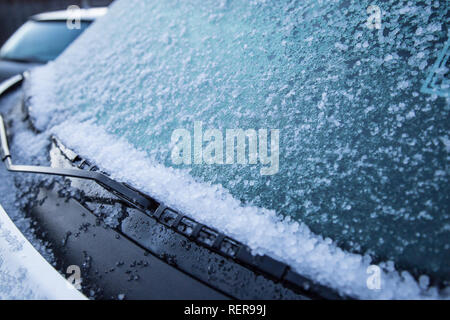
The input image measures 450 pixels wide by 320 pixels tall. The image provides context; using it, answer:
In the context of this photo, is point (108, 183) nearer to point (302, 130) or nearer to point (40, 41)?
point (302, 130)

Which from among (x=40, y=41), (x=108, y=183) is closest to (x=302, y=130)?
(x=108, y=183)

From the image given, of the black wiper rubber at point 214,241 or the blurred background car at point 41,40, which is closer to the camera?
the black wiper rubber at point 214,241

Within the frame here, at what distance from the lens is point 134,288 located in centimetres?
80

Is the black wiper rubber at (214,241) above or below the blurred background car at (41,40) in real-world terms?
below

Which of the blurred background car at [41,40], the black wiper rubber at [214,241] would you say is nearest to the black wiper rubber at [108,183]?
the black wiper rubber at [214,241]

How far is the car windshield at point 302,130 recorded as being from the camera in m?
0.75

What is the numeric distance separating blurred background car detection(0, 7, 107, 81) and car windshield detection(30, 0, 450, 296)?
2.51m

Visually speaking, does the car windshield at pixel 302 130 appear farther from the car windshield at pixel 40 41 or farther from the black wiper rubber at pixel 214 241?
the car windshield at pixel 40 41

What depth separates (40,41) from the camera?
335cm

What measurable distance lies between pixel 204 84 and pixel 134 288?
0.67 metres

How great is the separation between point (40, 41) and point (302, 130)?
3517 mm

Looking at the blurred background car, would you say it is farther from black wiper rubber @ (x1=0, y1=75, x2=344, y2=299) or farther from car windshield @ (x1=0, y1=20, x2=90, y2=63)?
black wiper rubber @ (x1=0, y1=75, x2=344, y2=299)
